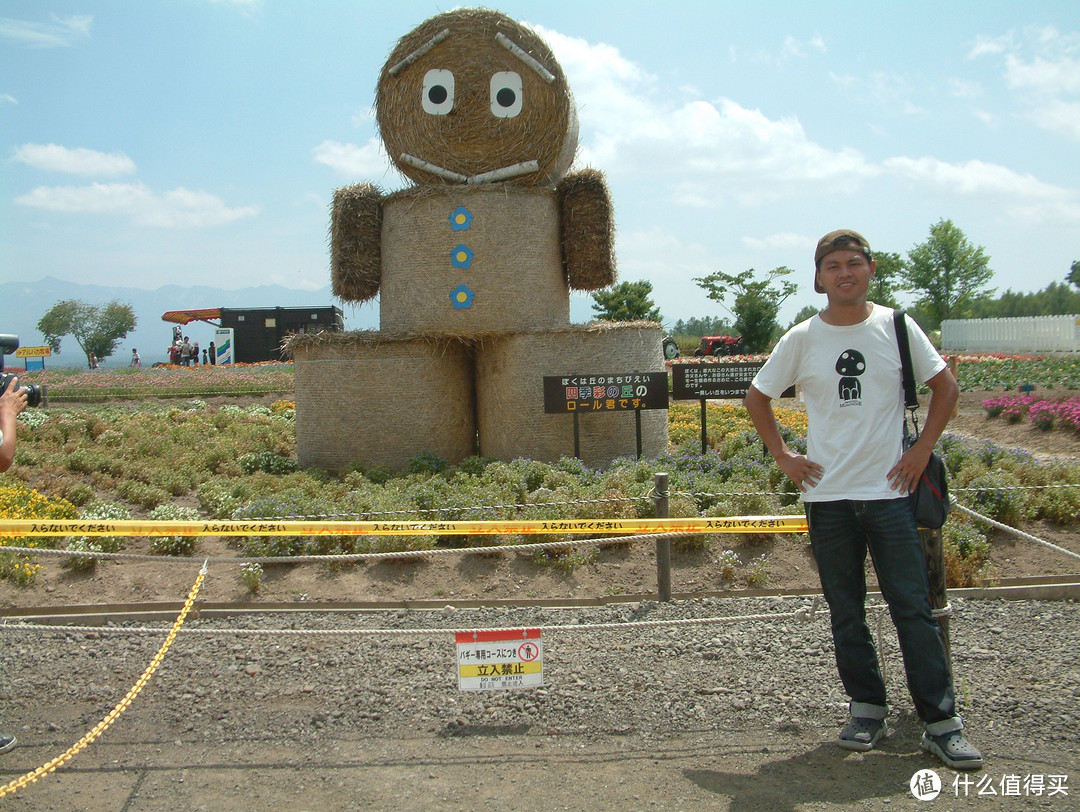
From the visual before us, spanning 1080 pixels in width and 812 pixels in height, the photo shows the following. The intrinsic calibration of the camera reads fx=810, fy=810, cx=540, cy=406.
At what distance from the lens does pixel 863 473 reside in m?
3.27

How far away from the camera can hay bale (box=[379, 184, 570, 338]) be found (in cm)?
950

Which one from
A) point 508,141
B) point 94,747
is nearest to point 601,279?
point 508,141

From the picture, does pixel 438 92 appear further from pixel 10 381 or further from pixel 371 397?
pixel 10 381

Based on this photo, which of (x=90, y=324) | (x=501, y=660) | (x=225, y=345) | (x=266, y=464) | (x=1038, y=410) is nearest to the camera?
(x=501, y=660)

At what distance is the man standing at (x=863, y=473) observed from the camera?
3230mm

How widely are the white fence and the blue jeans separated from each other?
29670mm

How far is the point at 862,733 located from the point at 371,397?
7.22 meters

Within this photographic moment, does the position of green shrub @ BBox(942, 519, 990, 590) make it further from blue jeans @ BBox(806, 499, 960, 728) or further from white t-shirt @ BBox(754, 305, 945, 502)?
white t-shirt @ BBox(754, 305, 945, 502)

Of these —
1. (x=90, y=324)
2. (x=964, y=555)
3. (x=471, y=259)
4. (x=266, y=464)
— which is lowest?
(x=964, y=555)

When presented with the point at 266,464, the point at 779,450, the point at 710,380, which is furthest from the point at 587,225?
the point at 779,450

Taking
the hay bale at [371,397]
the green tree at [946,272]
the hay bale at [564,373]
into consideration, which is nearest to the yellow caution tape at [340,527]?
the hay bale at [564,373]

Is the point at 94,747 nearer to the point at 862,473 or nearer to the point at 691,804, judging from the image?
the point at 691,804

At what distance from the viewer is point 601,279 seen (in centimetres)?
1021

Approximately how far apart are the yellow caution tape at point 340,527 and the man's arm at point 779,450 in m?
1.12
